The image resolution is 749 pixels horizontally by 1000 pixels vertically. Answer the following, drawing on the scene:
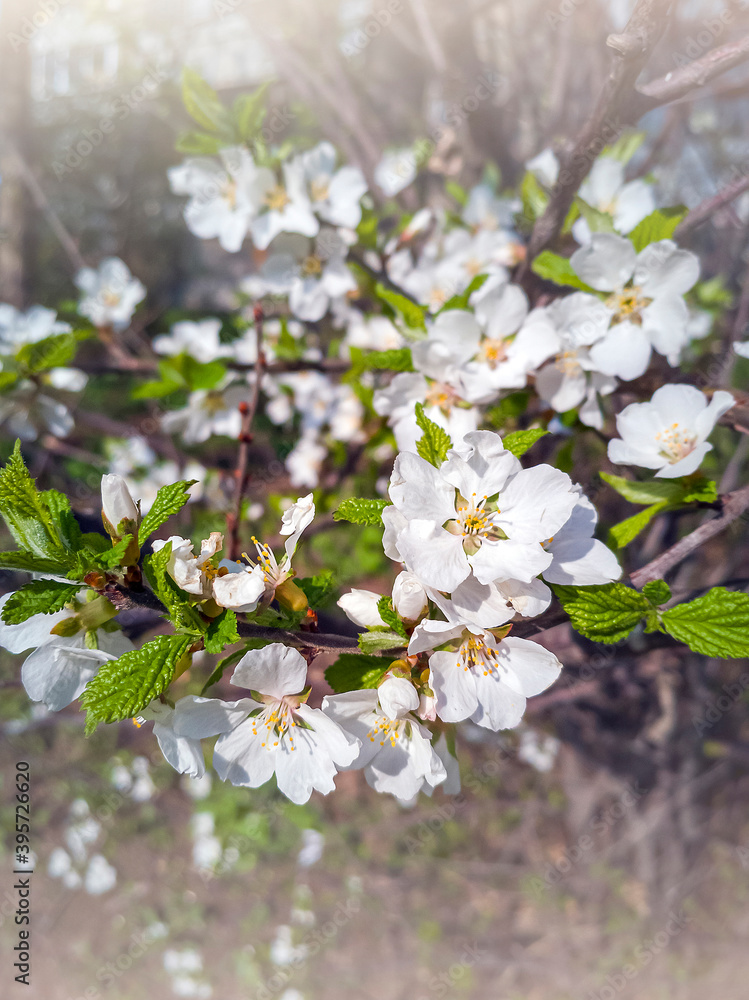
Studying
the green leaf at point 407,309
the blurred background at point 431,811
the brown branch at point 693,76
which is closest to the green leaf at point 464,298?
the green leaf at point 407,309

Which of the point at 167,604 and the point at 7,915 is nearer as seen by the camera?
the point at 167,604

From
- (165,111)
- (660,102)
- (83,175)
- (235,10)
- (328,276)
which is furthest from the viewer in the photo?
(83,175)

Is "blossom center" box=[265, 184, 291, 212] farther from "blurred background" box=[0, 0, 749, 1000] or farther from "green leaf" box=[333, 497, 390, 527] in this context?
"blurred background" box=[0, 0, 749, 1000]

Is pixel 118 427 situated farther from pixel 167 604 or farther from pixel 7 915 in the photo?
pixel 7 915

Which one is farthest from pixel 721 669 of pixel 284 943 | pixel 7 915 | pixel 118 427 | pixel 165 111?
pixel 7 915

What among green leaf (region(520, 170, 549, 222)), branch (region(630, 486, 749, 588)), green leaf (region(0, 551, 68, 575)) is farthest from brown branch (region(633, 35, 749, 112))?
green leaf (region(0, 551, 68, 575))

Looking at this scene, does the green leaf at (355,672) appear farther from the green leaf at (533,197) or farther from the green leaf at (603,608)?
the green leaf at (533,197)

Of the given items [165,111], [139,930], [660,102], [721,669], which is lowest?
[139,930]
